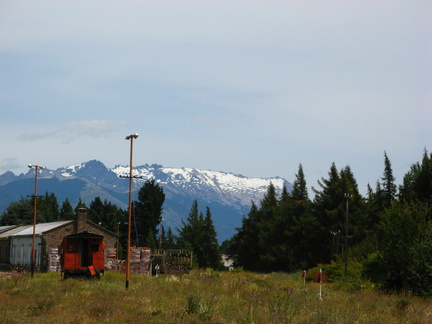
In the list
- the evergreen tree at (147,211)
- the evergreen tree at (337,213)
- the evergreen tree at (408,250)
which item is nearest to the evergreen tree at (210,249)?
the evergreen tree at (147,211)

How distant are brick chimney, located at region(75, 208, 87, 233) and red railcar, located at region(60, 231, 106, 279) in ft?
63.0

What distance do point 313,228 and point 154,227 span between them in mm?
49022

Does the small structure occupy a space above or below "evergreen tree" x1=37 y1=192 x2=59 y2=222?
below

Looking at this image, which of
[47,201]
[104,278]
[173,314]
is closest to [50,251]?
[104,278]

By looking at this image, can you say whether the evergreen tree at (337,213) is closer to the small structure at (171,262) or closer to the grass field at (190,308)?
the small structure at (171,262)

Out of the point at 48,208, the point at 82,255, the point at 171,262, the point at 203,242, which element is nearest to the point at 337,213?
the point at 171,262

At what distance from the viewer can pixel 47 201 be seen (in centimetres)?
15250

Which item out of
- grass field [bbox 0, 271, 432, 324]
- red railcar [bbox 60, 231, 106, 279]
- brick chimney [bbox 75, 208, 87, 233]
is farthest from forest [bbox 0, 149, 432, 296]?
red railcar [bbox 60, 231, 106, 279]

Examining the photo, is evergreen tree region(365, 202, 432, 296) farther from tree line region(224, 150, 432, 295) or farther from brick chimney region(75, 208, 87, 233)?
brick chimney region(75, 208, 87, 233)

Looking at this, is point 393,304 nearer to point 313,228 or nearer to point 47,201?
point 313,228

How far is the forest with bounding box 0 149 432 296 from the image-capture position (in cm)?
3203

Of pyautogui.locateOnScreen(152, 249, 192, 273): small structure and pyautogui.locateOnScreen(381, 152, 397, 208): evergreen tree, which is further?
pyautogui.locateOnScreen(381, 152, 397, 208): evergreen tree

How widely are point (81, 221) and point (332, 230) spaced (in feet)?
108

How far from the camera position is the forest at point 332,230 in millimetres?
32031
